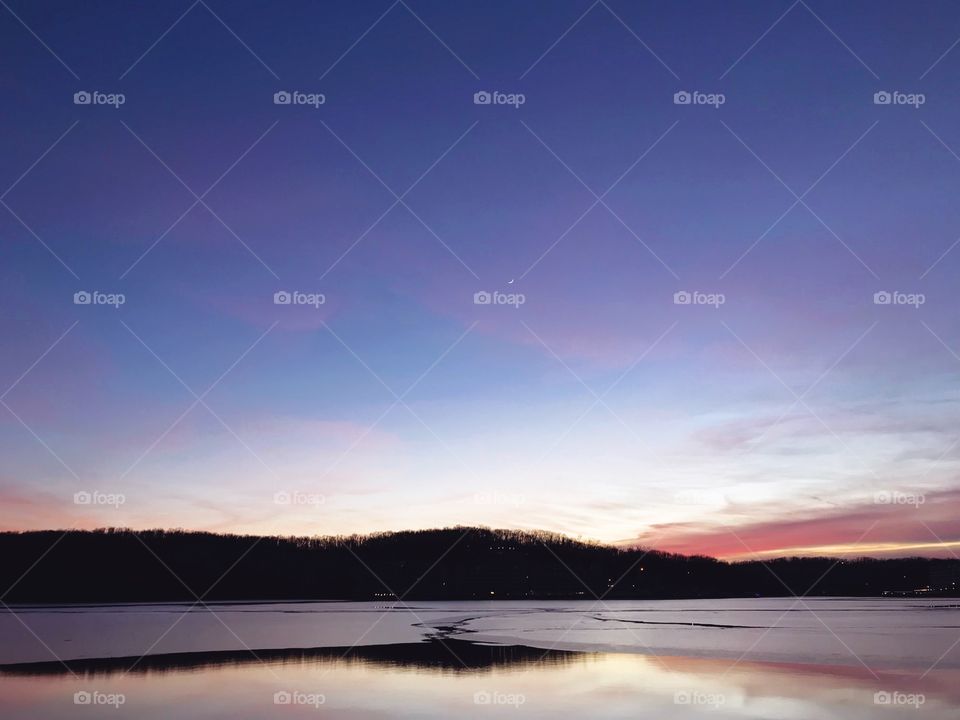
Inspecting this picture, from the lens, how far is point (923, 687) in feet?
64.5

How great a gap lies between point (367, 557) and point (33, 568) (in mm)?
44002

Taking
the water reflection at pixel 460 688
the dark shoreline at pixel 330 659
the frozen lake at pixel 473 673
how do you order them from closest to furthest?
1. the water reflection at pixel 460 688
2. the frozen lake at pixel 473 673
3. the dark shoreline at pixel 330 659

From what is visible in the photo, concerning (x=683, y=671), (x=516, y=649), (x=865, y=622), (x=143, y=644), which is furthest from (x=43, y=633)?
(x=865, y=622)

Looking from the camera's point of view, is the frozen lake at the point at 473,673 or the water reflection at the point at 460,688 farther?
the frozen lake at the point at 473,673

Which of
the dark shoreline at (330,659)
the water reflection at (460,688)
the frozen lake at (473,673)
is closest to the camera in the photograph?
the water reflection at (460,688)

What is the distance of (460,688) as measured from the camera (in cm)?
1858

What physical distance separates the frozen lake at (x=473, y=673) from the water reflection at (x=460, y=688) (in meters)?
0.05

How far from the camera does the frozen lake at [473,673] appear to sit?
16.7 m

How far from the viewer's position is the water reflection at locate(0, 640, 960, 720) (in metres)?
16.3

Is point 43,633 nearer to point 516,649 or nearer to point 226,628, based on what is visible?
point 226,628

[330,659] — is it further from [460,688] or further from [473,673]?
[460,688]

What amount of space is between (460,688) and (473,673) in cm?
245

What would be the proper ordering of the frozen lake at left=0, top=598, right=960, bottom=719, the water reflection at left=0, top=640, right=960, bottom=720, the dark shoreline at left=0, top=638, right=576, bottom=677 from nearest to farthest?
the water reflection at left=0, top=640, right=960, bottom=720
the frozen lake at left=0, top=598, right=960, bottom=719
the dark shoreline at left=0, top=638, right=576, bottom=677

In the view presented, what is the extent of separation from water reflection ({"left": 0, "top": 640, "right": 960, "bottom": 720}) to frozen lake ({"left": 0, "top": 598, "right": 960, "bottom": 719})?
52 millimetres
